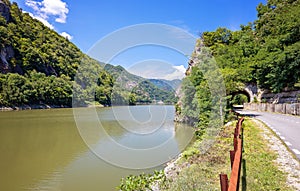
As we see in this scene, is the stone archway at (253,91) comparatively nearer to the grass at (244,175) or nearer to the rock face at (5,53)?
the grass at (244,175)

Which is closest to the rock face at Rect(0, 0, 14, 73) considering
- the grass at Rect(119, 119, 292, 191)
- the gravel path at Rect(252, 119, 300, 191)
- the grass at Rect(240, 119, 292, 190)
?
the grass at Rect(119, 119, 292, 191)

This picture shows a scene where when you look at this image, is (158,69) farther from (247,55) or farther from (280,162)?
(247,55)

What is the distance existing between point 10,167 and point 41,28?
389 ft

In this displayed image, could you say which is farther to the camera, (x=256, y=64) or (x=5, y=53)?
(x=5, y=53)

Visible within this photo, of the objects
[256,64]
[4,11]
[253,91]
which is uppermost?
[4,11]

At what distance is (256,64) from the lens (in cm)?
3766

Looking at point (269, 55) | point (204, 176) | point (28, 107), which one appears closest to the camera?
point (204, 176)

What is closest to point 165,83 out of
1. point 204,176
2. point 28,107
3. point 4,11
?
point 204,176

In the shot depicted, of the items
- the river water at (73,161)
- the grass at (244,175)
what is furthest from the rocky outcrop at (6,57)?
the grass at (244,175)

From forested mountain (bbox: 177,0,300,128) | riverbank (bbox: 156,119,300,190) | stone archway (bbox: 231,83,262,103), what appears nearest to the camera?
riverbank (bbox: 156,119,300,190)

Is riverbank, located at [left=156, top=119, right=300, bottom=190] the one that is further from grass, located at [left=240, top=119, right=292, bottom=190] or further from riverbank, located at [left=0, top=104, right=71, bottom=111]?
riverbank, located at [left=0, top=104, right=71, bottom=111]

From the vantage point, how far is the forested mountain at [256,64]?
23750 mm

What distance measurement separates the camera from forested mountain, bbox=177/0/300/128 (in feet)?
77.9

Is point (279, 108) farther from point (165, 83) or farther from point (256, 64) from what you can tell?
point (165, 83)
